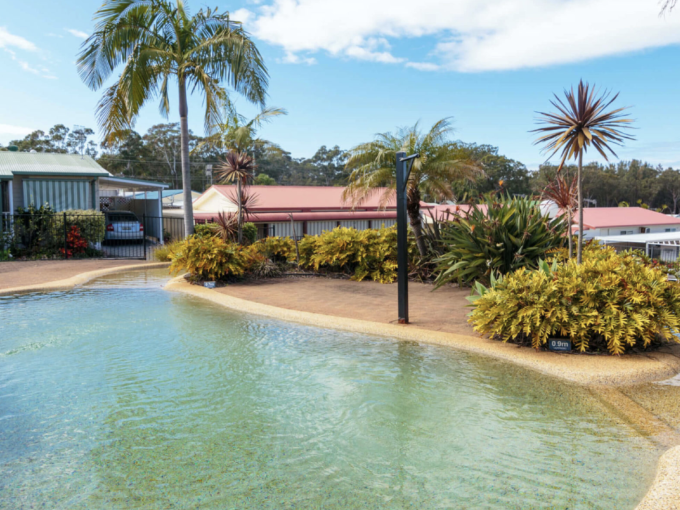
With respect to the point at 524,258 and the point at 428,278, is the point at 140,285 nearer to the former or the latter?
the point at 428,278

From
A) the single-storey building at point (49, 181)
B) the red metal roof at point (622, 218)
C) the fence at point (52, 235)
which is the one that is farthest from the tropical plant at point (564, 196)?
the red metal roof at point (622, 218)

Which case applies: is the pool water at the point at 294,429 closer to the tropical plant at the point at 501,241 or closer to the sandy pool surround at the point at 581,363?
the sandy pool surround at the point at 581,363

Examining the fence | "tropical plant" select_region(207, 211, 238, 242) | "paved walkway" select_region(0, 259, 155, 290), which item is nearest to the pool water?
"paved walkway" select_region(0, 259, 155, 290)

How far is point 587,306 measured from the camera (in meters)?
6.98

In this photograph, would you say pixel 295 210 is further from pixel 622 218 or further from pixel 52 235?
pixel 622 218

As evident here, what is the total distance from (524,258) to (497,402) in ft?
16.5

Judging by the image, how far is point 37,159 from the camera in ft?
68.5

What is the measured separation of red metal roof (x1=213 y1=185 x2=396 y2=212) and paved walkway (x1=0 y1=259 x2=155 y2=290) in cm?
955

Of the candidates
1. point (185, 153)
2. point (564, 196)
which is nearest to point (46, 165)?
point (185, 153)

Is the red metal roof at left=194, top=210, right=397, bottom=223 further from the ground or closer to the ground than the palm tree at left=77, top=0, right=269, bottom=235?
closer to the ground

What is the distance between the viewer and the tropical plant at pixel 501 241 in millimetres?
10250

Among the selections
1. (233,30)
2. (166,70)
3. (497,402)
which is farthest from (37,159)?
(497,402)

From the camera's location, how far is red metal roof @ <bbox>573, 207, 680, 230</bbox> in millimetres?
44188

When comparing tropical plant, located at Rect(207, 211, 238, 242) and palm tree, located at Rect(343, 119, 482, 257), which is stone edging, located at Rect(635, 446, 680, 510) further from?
tropical plant, located at Rect(207, 211, 238, 242)
